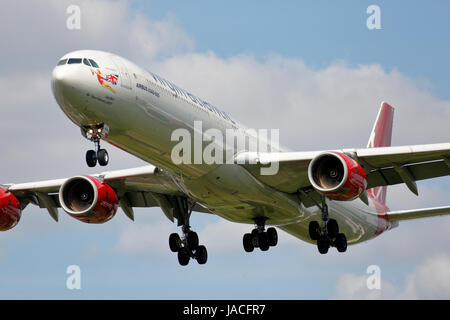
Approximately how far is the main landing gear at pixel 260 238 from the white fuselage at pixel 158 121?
768 millimetres

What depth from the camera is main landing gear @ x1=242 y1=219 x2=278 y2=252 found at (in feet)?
116

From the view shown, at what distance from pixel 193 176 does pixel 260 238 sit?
6.62 m

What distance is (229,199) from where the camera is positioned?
1249 inches

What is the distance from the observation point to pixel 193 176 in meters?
30.1

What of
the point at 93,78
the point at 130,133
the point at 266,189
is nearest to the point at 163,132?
the point at 130,133

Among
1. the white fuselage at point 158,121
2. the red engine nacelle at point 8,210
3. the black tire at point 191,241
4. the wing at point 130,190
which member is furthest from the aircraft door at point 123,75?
the red engine nacelle at point 8,210

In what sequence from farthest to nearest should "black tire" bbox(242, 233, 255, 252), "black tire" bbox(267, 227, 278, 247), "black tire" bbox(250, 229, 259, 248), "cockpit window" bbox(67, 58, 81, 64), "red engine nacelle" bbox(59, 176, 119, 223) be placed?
"black tire" bbox(242, 233, 255, 252) < "black tire" bbox(267, 227, 278, 247) < "black tire" bbox(250, 229, 259, 248) < "red engine nacelle" bbox(59, 176, 119, 223) < "cockpit window" bbox(67, 58, 81, 64)

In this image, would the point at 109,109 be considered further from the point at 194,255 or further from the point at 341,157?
the point at 194,255

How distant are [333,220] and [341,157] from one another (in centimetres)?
599

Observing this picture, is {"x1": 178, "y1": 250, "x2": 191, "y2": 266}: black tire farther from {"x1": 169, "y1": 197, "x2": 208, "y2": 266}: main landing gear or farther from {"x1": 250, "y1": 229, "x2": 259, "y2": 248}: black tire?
{"x1": 250, "y1": 229, "x2": 259, "y2": 248}: black tire

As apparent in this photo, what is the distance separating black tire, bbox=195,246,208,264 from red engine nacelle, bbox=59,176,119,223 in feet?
A: 13.7

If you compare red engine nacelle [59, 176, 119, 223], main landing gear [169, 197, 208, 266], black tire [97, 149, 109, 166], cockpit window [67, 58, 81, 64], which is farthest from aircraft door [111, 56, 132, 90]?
main landing gear [169, 197, 208, 266]

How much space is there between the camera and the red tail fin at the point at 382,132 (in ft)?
145

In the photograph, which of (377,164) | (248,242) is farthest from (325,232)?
(377,164)
